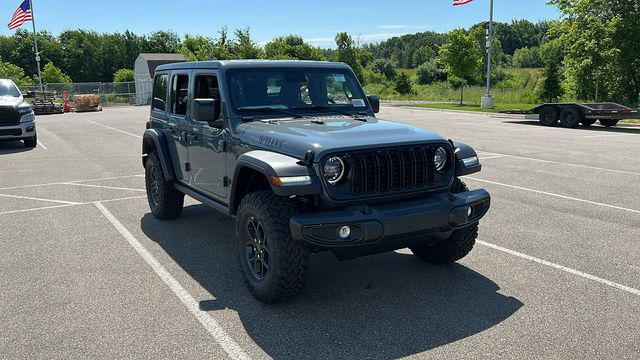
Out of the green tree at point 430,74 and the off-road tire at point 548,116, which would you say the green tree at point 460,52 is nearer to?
the off-road tire at point 548,116

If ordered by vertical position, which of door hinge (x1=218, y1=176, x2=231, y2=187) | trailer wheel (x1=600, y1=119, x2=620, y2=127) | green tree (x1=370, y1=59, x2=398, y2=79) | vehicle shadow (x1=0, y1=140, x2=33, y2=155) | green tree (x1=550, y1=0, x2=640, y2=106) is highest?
green tree (x1=370, y1=59, x2=398, y2=79)

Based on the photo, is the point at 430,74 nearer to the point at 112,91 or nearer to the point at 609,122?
the point at 112,91

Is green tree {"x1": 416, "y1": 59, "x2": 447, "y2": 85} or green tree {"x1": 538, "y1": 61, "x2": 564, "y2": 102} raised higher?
green tree {"x1": 416, "y1": 59, "x2": 447, "y2": 85}

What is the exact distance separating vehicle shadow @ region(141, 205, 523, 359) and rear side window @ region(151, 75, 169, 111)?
6.41 feet

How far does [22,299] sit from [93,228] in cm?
229

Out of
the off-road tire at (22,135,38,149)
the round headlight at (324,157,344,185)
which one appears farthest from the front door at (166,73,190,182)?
the off-road tire at (22,135,38,149)

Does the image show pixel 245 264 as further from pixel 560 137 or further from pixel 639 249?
pixel 560 137

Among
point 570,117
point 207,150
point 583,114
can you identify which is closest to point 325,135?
point 207,150

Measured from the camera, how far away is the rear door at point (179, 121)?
596 centimetres

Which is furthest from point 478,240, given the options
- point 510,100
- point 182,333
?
point 510,100

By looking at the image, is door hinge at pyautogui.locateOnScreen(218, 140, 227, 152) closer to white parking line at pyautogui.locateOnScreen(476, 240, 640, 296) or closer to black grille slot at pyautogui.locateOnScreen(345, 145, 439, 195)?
black grille slot at pyautogui.locateOnScreen(345, 145, 439, 195)

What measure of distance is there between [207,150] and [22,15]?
4140cm

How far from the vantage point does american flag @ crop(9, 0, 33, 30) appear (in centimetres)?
3872

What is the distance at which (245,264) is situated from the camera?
4512mm
